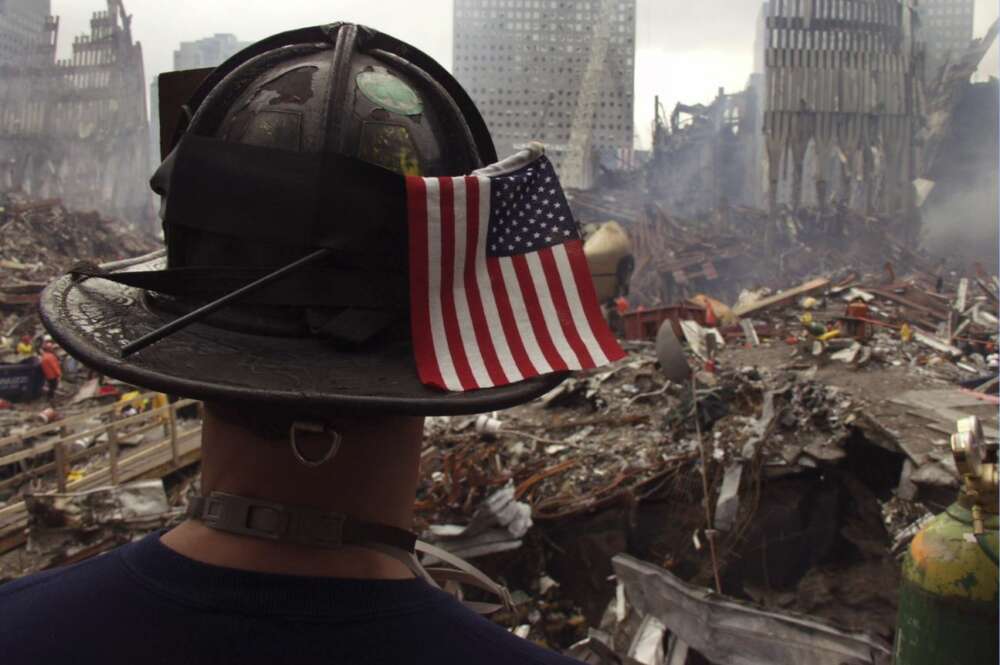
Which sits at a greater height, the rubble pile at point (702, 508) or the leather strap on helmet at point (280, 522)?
the leather strap on helmet at point (280, 522)

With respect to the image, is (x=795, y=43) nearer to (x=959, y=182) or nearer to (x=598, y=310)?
(x=959, y=182)

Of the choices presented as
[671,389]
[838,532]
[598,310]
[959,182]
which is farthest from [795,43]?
[598,310]

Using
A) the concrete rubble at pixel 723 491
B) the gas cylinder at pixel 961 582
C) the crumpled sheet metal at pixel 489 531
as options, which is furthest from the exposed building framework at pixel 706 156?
the gas cylinder at pixel 961 582

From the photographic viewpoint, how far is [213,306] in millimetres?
1002

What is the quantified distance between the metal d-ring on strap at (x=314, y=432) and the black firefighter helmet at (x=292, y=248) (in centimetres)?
6

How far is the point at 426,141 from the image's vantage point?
4.07 feet

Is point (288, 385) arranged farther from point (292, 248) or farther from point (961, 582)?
point (961, 582)

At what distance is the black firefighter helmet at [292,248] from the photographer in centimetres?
106

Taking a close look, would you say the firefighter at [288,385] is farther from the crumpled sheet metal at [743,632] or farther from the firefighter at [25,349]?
the firefighter at [25,349]

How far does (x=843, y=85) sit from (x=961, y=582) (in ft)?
103

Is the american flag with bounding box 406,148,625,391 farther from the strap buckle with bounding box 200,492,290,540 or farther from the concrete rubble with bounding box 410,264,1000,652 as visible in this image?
the concrete rubble with bounding box 410,264,1000,652

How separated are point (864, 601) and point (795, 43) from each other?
89.8 feet

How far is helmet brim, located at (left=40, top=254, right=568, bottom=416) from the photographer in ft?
3.14

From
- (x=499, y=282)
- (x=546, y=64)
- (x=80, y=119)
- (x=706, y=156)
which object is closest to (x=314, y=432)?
(x=499, y=282)
